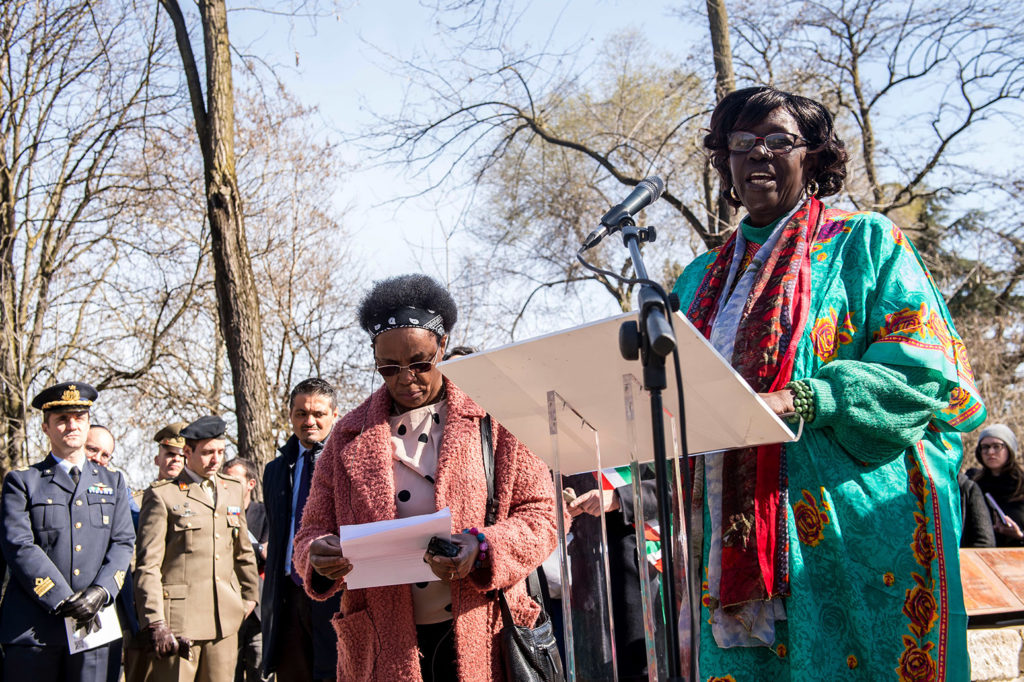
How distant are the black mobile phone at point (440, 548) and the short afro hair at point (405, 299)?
959 millimetres

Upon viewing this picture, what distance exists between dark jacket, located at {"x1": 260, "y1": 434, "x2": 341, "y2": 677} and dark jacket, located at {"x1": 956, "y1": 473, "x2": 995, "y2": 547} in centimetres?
512

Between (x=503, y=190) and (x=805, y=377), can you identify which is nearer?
(x=805, y=377)

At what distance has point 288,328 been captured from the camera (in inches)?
756

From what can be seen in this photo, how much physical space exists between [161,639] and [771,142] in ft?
18.0

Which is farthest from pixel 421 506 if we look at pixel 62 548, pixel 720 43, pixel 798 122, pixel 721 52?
pixel 720 43

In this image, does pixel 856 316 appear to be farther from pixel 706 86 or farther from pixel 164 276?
pixel 164 276

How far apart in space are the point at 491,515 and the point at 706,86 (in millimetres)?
10939

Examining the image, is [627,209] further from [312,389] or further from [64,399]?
[64,399]

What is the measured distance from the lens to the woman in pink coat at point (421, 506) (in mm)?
3166

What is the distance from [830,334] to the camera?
2.58m

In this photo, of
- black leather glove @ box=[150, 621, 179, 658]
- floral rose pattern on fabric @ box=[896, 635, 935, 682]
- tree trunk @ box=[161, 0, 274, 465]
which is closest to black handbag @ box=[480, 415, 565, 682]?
floral rose pattern on fabric @ box=[896, 635, 935, 682]

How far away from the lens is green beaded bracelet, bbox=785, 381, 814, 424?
7.63 ft

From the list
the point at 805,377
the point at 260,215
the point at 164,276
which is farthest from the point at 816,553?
the point at 260,215

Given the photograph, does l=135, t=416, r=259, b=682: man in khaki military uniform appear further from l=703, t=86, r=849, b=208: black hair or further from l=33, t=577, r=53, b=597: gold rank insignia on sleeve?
l=703, t=86, r=849, b=208: black hair
